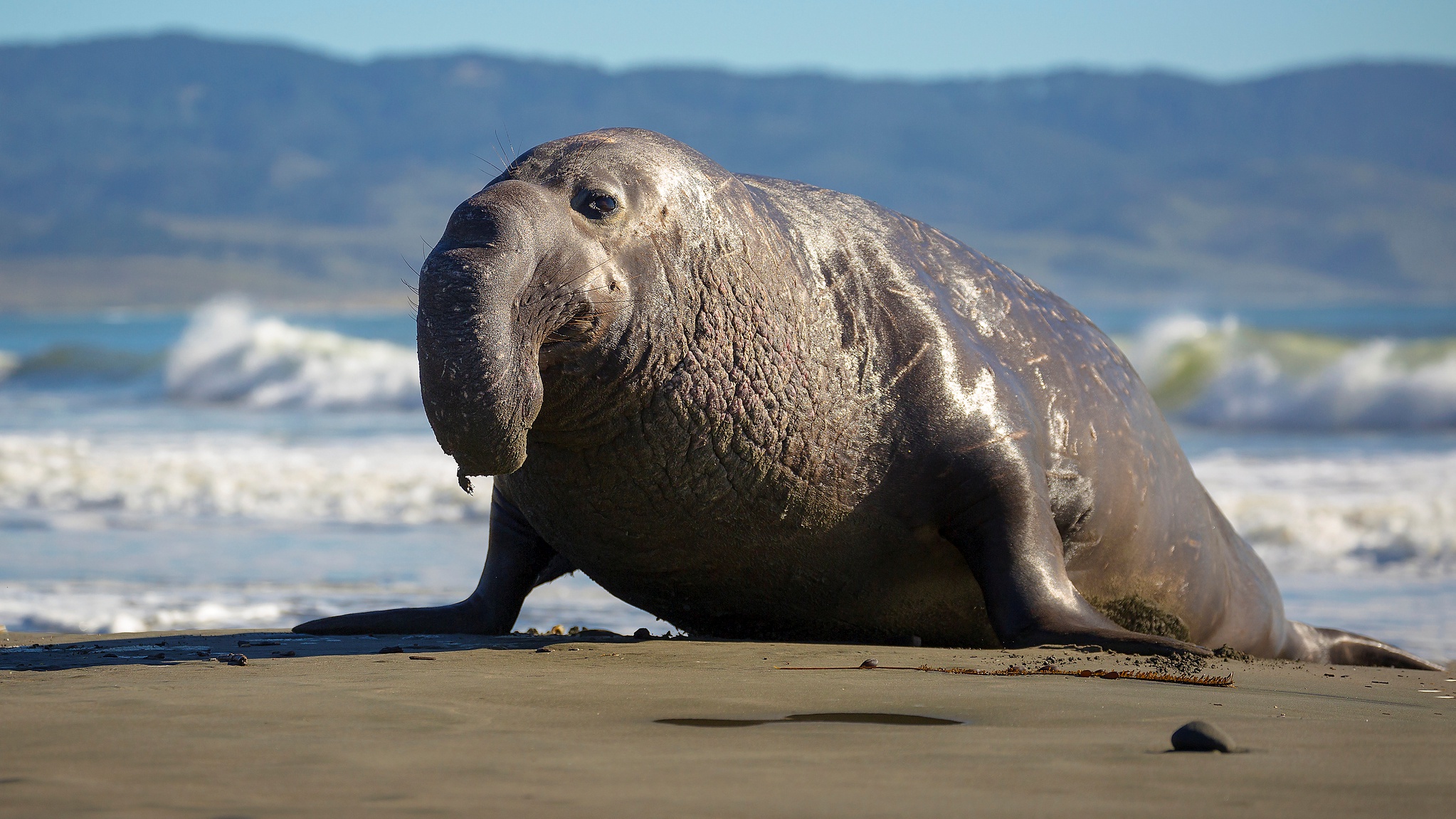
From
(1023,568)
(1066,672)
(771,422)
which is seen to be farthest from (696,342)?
(1066,672)

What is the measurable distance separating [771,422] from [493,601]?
4.55ft

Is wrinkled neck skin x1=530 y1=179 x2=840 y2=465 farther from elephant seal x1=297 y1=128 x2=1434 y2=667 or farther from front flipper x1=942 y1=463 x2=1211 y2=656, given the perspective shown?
front flipper x1=942 y1=463 x2=1211 y2=656

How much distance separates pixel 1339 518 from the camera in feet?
35.7

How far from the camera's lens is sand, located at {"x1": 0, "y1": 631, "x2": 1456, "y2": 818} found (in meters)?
2.71

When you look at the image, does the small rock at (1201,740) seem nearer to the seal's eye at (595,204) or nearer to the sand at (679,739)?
the sand at (679,739)

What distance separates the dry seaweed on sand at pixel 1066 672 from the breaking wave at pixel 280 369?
22.3 metres

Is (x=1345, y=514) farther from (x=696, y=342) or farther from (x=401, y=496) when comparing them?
(x=696, y=342)

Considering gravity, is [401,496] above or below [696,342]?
above

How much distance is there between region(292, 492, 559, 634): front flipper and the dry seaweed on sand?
4.72 feet

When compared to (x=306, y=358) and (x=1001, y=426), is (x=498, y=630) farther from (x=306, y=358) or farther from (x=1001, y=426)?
(x=306, y=358)

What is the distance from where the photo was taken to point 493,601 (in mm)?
5656

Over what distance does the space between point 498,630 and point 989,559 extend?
172 centimetres

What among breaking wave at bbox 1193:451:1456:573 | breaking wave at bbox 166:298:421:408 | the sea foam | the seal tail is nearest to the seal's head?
the seal tail

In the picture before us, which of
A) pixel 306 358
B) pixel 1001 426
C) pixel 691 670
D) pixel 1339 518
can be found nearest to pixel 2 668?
pixel 691 670
